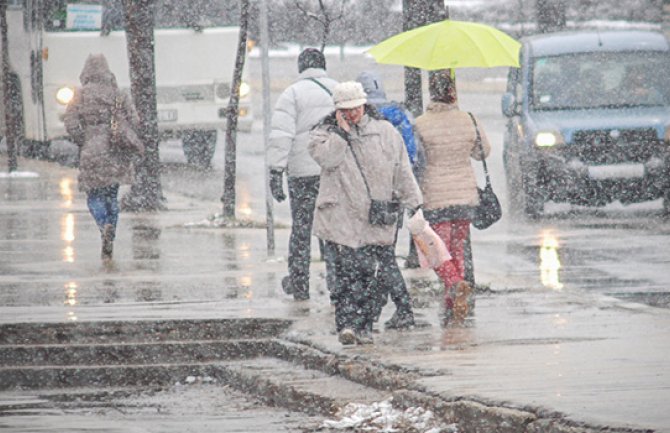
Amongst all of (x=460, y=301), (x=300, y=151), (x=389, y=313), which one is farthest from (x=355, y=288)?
(x=300, y=151)

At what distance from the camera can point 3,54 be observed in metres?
24.3

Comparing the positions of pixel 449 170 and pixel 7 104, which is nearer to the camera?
pixel 449 170

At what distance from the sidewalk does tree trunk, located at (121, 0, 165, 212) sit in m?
0.79

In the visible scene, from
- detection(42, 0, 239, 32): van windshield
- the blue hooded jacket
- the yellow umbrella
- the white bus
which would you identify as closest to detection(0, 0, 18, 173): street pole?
the white bus

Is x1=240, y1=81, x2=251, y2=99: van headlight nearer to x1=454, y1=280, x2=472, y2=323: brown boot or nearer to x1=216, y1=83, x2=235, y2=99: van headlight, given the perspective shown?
x1=216, y1=83, x2=235, y2=99: van headlight

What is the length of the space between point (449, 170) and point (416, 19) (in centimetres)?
289

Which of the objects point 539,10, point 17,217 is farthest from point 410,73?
point 539,10

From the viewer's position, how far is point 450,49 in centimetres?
1133

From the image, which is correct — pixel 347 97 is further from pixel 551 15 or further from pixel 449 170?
pixel 551 15

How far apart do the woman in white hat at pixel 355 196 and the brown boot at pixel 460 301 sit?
2.32 feet

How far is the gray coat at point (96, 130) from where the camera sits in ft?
46.6

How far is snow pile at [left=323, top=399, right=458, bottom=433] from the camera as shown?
25.8 ft

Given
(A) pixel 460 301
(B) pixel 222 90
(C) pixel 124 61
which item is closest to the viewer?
(A) pixel 460 301

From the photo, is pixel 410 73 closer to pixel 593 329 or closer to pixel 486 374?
pixel 593 329
